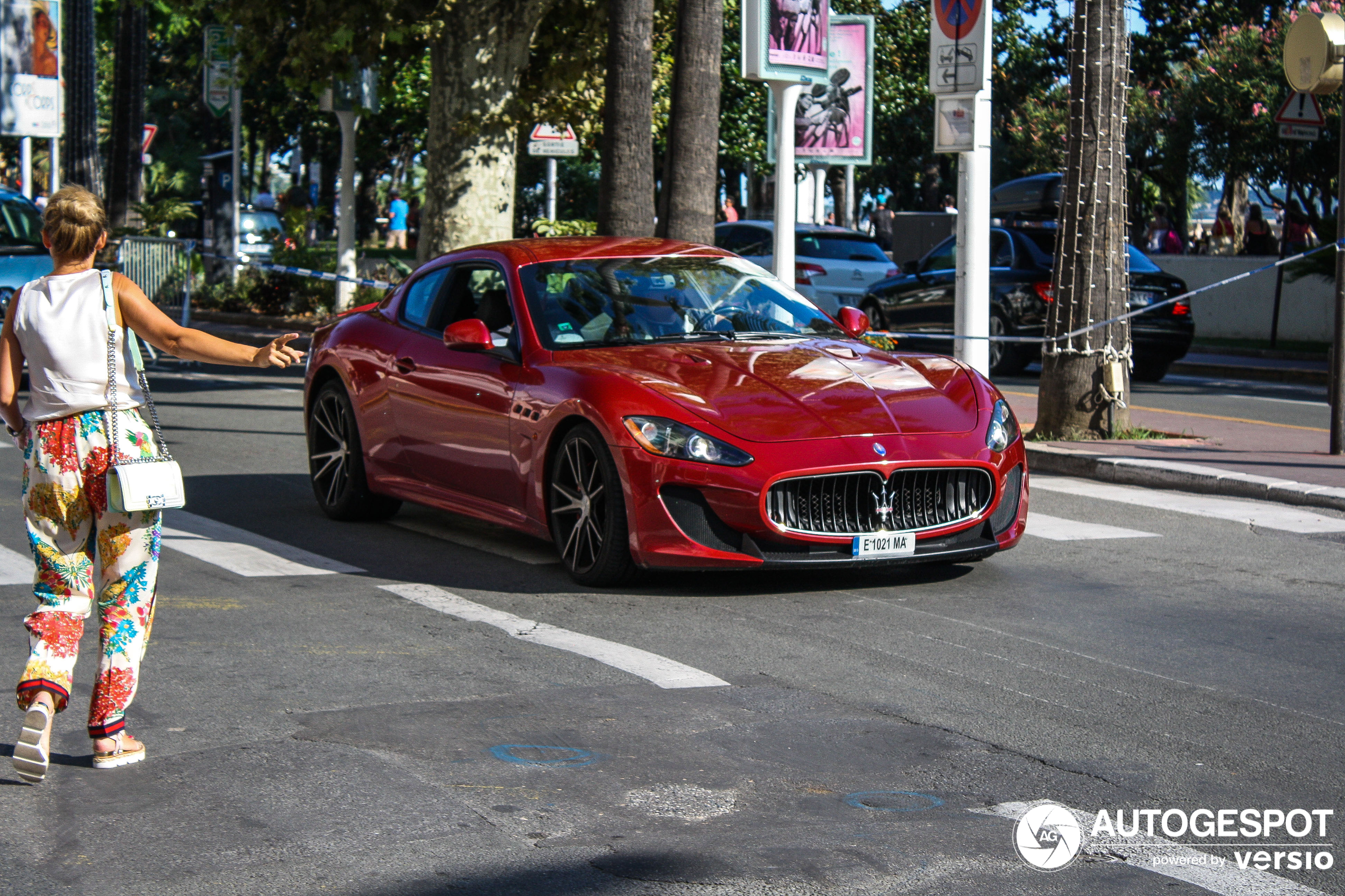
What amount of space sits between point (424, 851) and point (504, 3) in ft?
48.6

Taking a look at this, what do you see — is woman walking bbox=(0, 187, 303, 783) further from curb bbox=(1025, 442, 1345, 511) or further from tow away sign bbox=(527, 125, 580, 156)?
tow away sign bbox=(527, 125, 580, 156)

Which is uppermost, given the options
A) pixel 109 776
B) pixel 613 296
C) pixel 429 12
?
pixel 429 12

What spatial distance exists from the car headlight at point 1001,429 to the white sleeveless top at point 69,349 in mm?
3822

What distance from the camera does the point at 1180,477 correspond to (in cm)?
1086

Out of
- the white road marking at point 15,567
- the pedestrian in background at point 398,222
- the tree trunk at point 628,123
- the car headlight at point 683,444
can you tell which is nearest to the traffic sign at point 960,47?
the tree trunk at point 628,123

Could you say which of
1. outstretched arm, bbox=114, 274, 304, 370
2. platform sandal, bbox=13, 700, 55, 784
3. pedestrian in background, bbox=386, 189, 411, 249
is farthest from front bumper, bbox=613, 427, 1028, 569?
pedestrian in background, bbox=386, 189, 411, 249

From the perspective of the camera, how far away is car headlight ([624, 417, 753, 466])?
22.8ft

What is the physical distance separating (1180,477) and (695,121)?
5.95 metres

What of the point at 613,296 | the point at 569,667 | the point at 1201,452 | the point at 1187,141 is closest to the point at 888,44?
the point at 1187,141

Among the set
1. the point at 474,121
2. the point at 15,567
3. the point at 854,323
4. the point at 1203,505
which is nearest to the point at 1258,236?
the point at 474,121

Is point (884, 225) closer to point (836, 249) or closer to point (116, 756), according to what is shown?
point (836, 249)

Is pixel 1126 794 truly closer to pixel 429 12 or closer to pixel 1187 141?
pixel 429 12

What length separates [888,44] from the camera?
3909cm

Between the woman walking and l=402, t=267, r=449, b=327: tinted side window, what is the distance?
4.06 m
